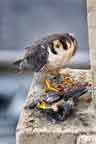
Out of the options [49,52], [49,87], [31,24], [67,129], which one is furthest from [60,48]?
[31,24]

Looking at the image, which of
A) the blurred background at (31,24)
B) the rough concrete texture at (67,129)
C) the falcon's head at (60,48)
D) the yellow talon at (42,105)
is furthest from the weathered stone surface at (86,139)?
the blurred background at (31,24)

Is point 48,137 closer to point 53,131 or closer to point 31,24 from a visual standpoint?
point 53,131

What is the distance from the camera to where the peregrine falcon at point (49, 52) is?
113 centimetres

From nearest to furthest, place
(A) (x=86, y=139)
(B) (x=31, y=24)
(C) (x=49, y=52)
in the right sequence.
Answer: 1. (A) (x=86, y=139)
2. (C) (x=49, y=52)
3. (B) (x=31, y=24)

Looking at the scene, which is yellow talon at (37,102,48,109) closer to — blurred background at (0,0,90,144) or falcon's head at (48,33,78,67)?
falcon's head at (48,33,78,67)

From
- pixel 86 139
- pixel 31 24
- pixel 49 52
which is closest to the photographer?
pixel 86 139

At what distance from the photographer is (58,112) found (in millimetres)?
1052

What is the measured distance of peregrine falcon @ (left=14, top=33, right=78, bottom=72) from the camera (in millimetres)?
1128

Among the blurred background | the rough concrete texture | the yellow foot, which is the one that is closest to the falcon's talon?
the yellow foot

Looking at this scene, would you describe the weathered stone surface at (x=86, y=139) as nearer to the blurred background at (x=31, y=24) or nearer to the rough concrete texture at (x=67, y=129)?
the rough concrete texture at (x=67, y=129)

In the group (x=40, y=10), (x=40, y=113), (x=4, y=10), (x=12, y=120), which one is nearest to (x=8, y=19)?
(x=4, y=10)

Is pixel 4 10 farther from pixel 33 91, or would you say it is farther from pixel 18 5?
pixel 33 91

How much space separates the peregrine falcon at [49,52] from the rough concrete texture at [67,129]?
0.10 m

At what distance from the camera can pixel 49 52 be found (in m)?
1.13
